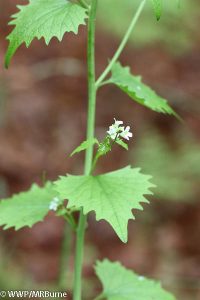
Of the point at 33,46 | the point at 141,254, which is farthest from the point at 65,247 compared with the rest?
the point at 33,46

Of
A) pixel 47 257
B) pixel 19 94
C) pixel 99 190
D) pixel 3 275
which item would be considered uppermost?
pixel 19 94

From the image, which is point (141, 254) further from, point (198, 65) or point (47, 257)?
point (198, 65)

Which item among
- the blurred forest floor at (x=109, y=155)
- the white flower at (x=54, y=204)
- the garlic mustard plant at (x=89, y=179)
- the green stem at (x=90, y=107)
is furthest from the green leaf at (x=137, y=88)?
the blurred forest floor at (x=109, y=155)

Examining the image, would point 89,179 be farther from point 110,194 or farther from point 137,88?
point 137,88

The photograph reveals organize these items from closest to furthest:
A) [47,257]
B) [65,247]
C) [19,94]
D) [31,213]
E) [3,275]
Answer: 1. [31,213]
2. [65,247]
3. [3,275]
4. [47,257]
5. [19,94]

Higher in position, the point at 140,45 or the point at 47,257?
the point at 140,45

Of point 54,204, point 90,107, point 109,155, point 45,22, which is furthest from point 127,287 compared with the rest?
point 109,155
